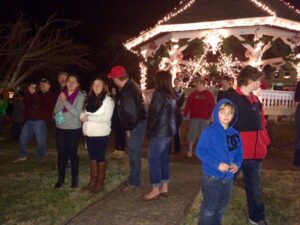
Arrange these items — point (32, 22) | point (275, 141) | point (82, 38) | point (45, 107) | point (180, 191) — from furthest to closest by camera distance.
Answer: point (82, 38), point (32, 22), point (275, 141), point (45, 107), point (180, 191)

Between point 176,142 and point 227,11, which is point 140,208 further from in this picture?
point 227,11

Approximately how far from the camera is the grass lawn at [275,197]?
5.54m

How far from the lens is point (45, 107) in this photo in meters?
8.49

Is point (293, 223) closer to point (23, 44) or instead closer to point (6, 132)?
point (6, 132)

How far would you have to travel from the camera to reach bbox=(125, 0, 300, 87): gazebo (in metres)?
14.7

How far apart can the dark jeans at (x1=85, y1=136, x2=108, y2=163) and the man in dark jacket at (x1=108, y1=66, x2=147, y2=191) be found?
39 centimetres

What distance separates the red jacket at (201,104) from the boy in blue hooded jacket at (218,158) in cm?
460

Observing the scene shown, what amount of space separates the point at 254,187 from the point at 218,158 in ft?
3.50

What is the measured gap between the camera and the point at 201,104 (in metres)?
9.07

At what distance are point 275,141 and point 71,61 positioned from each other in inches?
580

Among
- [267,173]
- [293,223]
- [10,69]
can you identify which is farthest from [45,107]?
[10,69]

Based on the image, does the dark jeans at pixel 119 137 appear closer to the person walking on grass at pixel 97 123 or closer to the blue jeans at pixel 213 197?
the person walking on grass at pixel 97 123

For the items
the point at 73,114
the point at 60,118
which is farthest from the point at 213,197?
the point at 60,118

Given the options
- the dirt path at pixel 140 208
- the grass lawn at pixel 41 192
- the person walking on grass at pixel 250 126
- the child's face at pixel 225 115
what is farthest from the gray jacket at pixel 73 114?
the child's face at pixel 225 115
